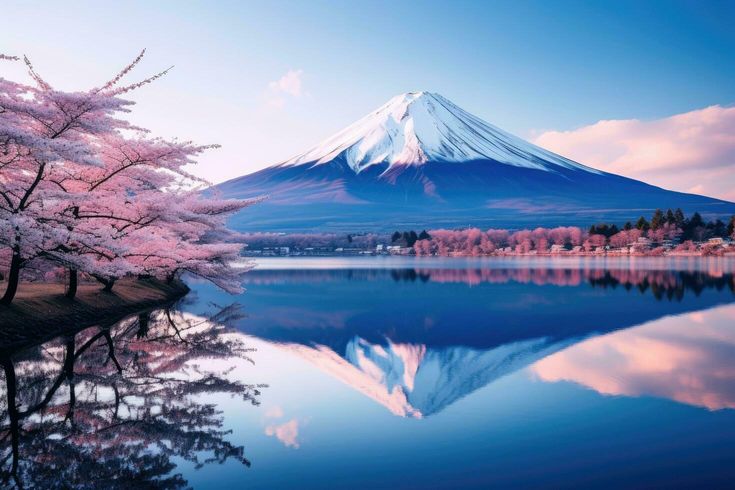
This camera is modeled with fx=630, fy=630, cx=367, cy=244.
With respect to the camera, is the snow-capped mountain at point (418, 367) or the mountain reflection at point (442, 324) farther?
the mountain reflection at point (442, 324)

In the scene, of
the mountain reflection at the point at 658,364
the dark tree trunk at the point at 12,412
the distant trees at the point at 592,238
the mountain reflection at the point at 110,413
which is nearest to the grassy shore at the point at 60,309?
the mountain reflection at the point at 110,413

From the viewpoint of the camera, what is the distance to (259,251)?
154000 mm

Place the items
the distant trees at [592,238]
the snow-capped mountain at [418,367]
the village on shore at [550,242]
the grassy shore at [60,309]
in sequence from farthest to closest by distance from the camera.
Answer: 1. the distant trees at [592,238]
2. the village on shore at [550,242]
3. the grassy shore at [60,309]
4. the snow-capped mountain at [418,367]

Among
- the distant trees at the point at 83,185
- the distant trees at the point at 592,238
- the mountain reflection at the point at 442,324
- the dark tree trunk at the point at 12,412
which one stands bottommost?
the distant trees at the point at 592,238

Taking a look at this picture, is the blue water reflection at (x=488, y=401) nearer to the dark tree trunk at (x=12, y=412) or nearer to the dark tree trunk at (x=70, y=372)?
the dark tree trunk at (x=12, y=412)

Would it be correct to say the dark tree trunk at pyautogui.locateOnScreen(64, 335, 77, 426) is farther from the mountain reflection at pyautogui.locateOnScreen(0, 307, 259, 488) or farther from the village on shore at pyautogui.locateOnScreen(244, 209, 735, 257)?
the village on shore at pyautogui.locateOnScreen(244, 209, 735, 257)

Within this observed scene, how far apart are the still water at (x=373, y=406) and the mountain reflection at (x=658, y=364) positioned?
69mm

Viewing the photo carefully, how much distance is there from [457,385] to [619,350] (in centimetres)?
633

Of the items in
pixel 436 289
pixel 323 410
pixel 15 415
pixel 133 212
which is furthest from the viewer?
pixel 436 289

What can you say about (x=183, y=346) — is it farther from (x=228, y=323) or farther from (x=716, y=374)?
(x=716, y=374)

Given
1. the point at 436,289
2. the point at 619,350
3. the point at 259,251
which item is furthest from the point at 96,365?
the point at 259,251

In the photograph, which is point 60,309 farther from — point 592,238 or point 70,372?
point 592,238

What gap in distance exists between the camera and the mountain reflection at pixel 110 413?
300 inches

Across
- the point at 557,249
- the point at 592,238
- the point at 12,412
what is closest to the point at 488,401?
the point at 12,412
